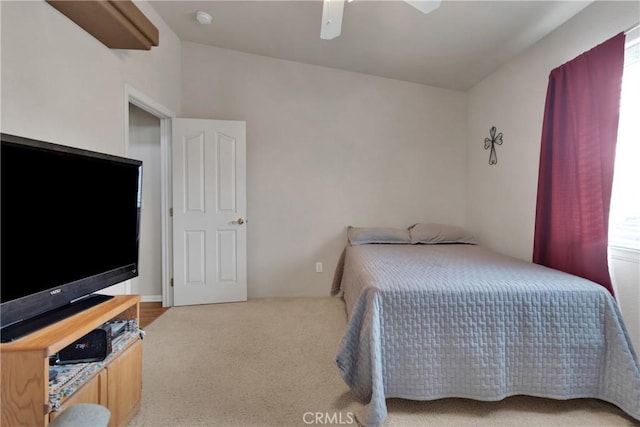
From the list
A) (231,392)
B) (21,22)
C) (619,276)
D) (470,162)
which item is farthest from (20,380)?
(470,162)

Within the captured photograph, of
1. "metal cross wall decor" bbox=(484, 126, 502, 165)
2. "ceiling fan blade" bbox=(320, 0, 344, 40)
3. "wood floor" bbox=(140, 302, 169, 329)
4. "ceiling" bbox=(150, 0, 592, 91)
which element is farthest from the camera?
"metal cross wall decor" bbox=(484, 126, 502, 165)

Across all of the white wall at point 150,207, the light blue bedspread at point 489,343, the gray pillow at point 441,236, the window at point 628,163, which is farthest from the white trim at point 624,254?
the white wall at point 150,207

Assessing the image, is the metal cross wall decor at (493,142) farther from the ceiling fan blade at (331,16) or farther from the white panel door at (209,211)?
the white panel door at (209,211)

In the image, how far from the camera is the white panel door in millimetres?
3018

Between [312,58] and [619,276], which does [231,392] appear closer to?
[619,276]

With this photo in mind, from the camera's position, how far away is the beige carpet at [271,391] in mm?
1475

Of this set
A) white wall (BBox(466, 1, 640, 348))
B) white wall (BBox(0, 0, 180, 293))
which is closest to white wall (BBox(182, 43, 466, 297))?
white wall (BBox(466, 1, 640, 348))

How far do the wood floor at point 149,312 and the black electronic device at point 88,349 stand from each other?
1.47 m

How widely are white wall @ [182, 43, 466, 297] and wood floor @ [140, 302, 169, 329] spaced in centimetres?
93

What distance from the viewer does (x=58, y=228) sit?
1.19 metres

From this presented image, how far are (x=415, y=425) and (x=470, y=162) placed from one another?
9.38 ft

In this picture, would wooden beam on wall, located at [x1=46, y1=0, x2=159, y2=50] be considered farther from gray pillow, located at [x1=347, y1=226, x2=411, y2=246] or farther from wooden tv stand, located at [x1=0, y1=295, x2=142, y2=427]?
gray pillow, located at [x1=347, y1=226, x2=411, y2=246]

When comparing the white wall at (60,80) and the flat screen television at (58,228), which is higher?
the white wall at (60,80)

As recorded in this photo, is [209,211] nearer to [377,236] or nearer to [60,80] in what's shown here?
[60,80]
